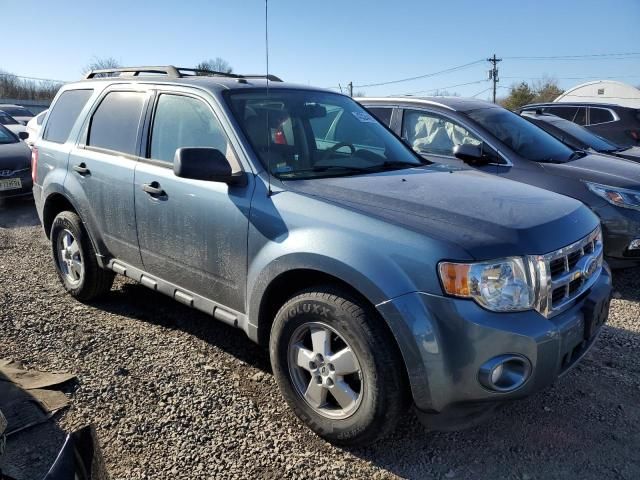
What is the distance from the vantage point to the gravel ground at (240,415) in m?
2.66

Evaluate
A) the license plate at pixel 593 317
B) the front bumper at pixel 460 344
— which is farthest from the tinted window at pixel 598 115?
the front bumper at pixel 460 344

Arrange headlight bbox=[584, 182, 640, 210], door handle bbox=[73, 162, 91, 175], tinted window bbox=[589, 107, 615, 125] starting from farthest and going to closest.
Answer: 1. tinted window bbox=[589, 107, 615, 125]
2. headlight bbox=[584, 182, 640, 210]
3. door handle bbox=[73, 162, 91, 175]

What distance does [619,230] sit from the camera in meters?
4.92

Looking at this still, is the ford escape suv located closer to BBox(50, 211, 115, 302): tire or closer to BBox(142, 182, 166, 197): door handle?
BBox(142, 182, 166, 197): door handle

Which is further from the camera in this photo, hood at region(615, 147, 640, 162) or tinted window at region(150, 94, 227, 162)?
hood at region(615, 147, 640, 162)

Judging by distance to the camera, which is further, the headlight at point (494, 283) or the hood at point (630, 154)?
the hood at point (630, 154)

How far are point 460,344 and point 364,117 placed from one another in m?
2.24

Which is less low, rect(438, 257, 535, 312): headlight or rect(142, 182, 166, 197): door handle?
rect(142, 182, 166, 197): door handle

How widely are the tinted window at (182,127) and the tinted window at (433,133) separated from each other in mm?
2927

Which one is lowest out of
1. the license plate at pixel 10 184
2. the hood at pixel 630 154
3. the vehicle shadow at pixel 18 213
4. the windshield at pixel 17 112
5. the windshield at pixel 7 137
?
the vehicle shadow at pixel 18 213

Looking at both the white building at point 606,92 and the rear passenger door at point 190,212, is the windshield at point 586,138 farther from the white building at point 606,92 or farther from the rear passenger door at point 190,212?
the white building at point 606,92

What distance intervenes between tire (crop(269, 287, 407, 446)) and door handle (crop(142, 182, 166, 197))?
4.00 ft

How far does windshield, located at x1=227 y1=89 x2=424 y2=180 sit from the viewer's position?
3244 millimetres

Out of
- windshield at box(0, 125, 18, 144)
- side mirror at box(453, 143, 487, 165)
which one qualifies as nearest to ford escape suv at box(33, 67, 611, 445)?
side mirror at box(453, 143, 487, 165)
